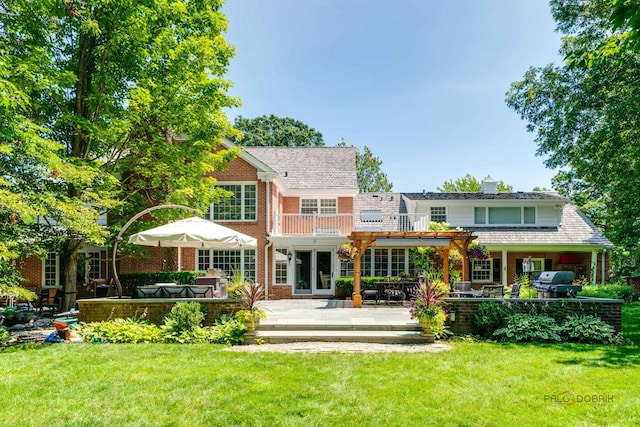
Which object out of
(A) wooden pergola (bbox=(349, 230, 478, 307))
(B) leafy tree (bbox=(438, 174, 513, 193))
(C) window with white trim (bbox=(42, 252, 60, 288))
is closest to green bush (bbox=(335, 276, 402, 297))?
(A) wooden pergola (bbox=(349, 230, 478, 307))

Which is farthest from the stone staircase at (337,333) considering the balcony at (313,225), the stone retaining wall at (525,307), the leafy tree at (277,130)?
the leafy tree at (277,130)

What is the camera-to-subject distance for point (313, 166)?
2159cm

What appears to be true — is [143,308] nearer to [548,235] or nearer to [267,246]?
[267,246]

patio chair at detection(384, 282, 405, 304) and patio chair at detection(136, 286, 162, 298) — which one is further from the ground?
patio chair at detection(136, 286, 162, 298)

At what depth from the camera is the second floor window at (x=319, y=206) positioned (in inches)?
798

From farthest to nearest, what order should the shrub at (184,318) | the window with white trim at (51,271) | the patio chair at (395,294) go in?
1. the window with white trim at (51,271)
2. the patio chair at (395,294)
3. the shrub at (184,318)

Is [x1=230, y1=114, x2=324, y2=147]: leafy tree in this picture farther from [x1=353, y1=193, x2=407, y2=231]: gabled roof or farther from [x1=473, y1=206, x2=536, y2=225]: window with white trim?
[x1=473, y1=206, x2=536, y2=225]: window with white trim

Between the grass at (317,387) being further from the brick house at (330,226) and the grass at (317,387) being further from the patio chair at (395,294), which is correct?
the brick house at (330,226)

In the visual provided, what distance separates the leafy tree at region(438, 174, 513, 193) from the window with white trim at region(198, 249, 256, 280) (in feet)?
97.3

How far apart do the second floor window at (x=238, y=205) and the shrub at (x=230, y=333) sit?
28.0 ft

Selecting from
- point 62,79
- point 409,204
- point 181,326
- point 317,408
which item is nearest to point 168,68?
point 62,79

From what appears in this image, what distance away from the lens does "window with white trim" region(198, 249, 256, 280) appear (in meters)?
17.4

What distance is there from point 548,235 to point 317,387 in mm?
19079

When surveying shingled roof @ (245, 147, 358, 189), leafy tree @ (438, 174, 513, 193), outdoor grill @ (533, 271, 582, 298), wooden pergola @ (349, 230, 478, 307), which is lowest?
outdoor grill @ (533, 271, 582, 298)
